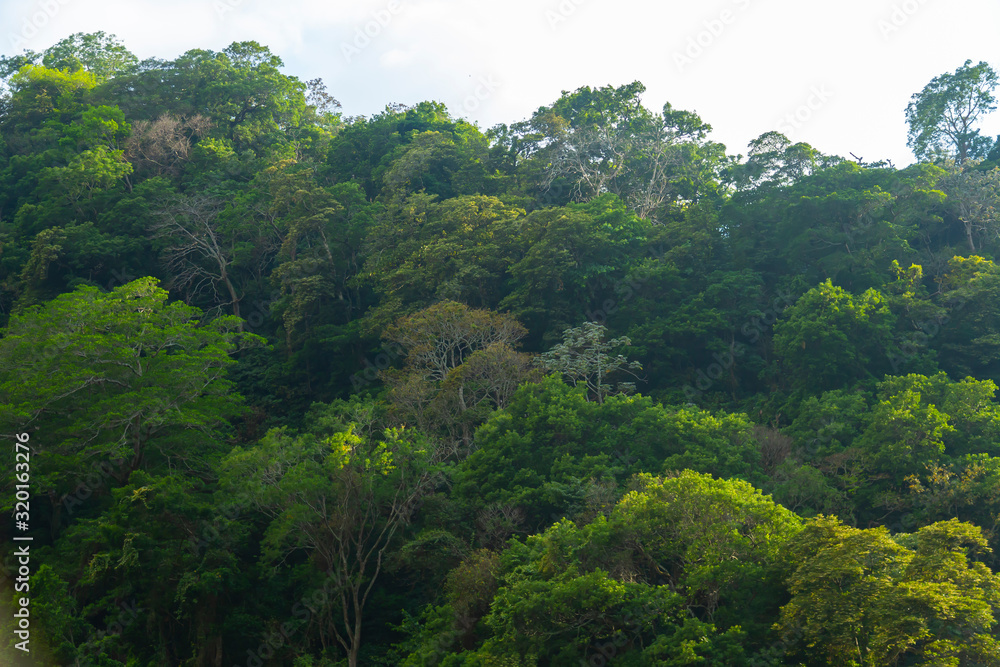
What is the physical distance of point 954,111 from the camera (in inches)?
1281

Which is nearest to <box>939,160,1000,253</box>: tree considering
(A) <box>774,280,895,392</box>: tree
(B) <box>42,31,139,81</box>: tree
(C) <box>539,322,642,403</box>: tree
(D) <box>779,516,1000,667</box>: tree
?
(A) <box>774,280,895,392</box>: tree

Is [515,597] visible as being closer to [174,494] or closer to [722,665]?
[722,665]

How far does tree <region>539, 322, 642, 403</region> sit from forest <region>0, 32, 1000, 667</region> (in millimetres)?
197

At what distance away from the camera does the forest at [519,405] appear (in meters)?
12.7

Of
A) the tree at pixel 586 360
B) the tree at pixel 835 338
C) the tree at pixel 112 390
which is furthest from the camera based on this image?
the tree at pixel 835 338

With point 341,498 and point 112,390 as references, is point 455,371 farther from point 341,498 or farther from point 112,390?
point 112,390

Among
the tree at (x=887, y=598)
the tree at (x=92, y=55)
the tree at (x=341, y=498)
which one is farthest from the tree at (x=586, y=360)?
the tree at (x=92, y=55)

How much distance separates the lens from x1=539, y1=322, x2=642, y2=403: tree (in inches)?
832

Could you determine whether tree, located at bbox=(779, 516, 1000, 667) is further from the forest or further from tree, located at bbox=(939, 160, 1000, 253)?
tree, located at bbox=(939, 160, 1000, 253)

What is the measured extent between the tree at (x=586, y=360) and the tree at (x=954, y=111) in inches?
730

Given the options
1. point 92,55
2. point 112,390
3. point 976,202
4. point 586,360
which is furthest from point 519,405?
point 92,55

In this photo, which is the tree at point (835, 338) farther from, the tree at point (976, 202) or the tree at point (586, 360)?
the tree at point (976, 202)

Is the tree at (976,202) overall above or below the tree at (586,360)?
above

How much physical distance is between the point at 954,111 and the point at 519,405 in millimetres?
24660
